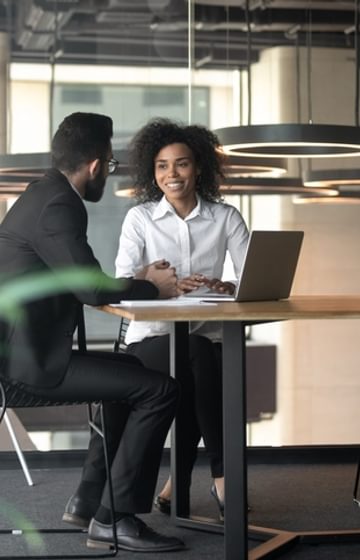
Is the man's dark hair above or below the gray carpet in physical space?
above

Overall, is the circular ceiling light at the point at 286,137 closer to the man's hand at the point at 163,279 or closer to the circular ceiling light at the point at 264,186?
the circular ceiling light at the point at 264,186

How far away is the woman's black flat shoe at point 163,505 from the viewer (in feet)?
14.8

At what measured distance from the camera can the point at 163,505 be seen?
454 cm

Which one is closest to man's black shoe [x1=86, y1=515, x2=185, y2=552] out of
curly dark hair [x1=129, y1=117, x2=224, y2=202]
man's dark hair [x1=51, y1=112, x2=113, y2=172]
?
man's dark hair [x1=51, y1=112, x2=113, y2=172]

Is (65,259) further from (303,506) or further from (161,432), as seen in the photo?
(303,506)

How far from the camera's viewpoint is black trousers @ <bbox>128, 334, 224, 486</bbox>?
428 cm

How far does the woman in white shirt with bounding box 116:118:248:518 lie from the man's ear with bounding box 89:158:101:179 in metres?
0.58

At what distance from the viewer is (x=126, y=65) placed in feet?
17.9

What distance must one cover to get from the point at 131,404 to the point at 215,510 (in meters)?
1.00

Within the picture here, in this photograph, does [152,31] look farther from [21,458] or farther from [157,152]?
[21,458]

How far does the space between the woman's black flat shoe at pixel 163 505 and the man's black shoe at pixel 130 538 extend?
550mm

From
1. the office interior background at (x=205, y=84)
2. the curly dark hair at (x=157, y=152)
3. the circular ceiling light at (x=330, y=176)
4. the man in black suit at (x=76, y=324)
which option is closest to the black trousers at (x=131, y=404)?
the man in black suit at (x=76, y=324)

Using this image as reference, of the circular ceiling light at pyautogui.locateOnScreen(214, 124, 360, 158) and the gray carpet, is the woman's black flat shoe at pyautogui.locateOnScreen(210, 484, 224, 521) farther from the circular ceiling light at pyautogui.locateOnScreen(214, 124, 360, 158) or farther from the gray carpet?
the circular ceiling light at pyautogui.locateOnScreen(214, 124, 360, 158)

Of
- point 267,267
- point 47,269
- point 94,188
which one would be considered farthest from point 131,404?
point 94,188
